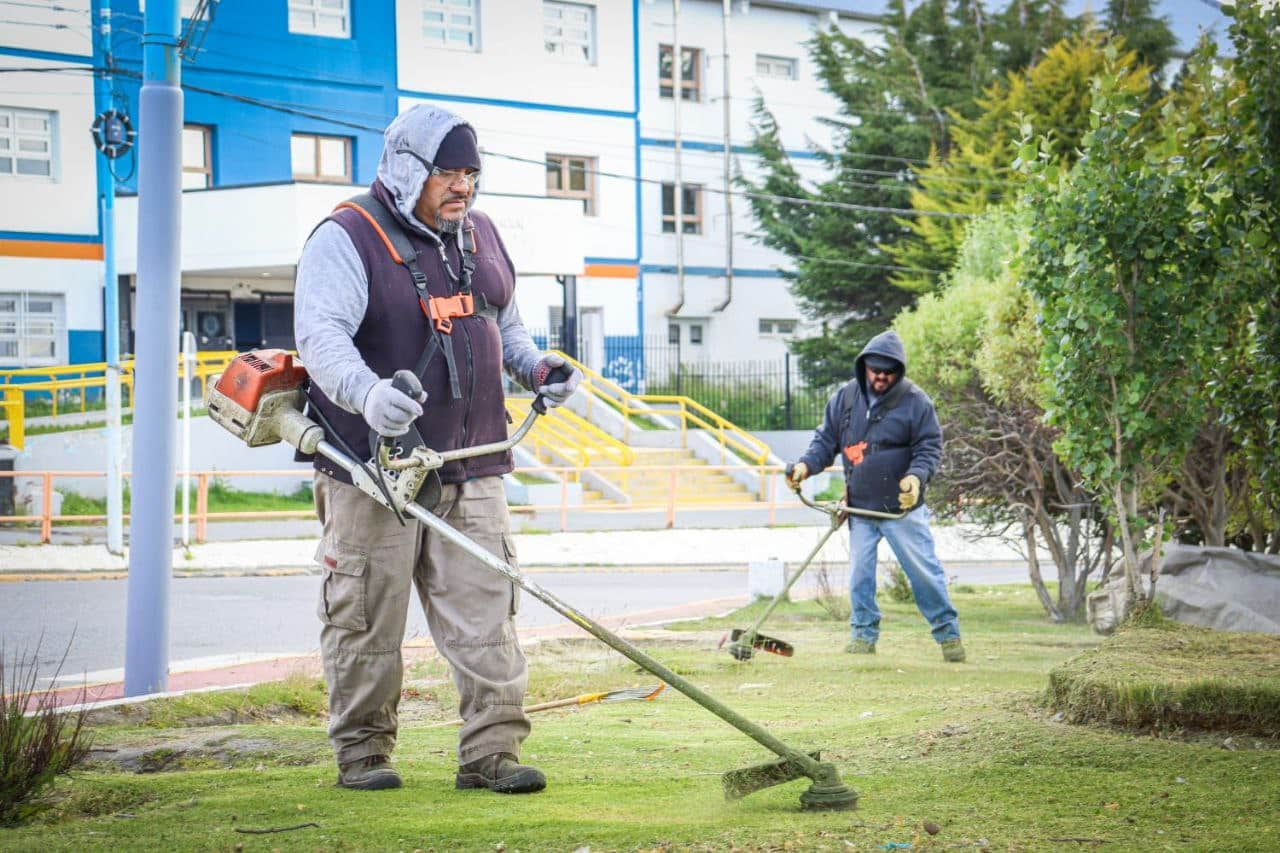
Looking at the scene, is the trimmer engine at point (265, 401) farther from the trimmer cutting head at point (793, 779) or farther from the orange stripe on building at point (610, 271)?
the orange stripe on building at point (610, 271)

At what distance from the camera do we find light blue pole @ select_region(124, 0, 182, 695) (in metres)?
6.75

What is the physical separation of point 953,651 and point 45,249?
21.3m

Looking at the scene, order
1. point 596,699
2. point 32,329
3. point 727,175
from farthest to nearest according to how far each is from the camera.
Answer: point 727,175, point 32,329, point 596,699

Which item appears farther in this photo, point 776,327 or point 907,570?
point 776,327

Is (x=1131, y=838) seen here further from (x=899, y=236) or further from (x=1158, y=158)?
(x=899, y=236)

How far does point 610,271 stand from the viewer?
36094 millimetres

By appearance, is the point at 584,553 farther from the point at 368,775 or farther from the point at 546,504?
the point at 368,775

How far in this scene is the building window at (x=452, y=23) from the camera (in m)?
28.7

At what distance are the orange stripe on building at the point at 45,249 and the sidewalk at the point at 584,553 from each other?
32.1 feet

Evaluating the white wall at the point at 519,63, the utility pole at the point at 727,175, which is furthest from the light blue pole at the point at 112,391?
the utility pole at the point at 727,175

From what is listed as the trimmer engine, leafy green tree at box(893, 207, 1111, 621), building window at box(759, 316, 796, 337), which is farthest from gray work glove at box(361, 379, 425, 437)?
building window at box(759, 316, 796, 337)

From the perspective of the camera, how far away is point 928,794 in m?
4.58

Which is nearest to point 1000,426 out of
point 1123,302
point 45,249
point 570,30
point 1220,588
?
point 1220,588

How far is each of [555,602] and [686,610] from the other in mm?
8992
